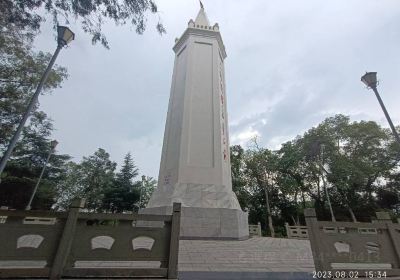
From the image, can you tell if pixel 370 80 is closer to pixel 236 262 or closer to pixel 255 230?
pixel 236 262

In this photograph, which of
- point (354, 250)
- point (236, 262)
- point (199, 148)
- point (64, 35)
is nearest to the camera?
point (354, 250)

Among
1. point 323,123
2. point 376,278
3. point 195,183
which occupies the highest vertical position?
point 323,123

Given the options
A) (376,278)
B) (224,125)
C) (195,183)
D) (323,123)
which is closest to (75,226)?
(376,278)

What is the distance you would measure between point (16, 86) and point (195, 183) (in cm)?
1048

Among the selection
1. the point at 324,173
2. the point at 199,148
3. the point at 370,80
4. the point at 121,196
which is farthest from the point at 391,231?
the point at 121,196

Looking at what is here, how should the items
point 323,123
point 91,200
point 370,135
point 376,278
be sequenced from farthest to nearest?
1. point 91,200
2. point 323,123
3. point 370,135
4. point 376,278

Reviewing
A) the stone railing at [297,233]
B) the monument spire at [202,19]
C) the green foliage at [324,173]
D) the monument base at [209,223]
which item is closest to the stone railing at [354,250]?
the monument base at [209,223]

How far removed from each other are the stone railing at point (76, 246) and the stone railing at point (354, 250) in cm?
221

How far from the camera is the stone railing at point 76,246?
309 centimetres

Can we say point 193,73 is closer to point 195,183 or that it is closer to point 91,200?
point 195,183

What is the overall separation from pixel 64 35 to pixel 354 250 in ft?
25.6

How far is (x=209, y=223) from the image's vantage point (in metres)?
7.88

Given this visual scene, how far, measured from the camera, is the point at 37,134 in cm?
2555

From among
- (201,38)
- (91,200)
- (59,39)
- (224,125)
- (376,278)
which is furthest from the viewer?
(91,200)
